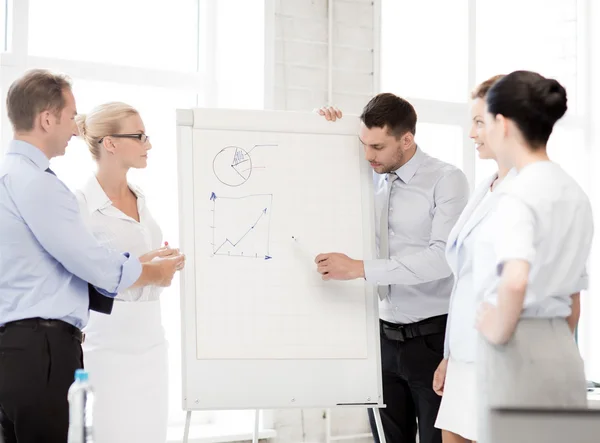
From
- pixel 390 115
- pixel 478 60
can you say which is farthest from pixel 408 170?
pixel 478 60

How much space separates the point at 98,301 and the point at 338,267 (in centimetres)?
81

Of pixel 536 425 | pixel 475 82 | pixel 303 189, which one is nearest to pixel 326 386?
pixel 303 189

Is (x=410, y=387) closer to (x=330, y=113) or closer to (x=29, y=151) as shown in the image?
(x=330, y=113)

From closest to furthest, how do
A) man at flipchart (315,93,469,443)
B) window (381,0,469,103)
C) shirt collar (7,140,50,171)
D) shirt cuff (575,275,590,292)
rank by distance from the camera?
1. shirt cuff (575,275,590,292)
2. shirt collar (7,140,50,171)
3. man at flipchart (315,93,469,443)
4. window (381,0,469,103)

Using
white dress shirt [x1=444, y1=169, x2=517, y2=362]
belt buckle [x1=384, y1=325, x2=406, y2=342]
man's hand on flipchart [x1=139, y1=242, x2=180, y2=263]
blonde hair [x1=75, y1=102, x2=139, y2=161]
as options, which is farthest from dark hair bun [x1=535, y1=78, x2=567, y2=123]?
blonde hair [x1=75, y1=102, x2=139, y2=161]

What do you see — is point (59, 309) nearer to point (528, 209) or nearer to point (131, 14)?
point (528, 209)

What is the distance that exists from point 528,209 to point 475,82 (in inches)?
122

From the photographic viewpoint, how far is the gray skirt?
69.0 inches

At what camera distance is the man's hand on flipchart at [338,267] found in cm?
263

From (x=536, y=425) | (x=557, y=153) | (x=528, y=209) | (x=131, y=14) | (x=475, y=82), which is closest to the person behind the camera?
(x=536, y=425)

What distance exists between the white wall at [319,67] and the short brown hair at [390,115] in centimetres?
105

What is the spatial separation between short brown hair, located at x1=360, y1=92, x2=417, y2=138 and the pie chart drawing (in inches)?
18.1

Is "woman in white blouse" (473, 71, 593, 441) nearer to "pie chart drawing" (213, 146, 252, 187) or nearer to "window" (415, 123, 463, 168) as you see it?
"pie chart drawing" (213, 146, 252, 187)

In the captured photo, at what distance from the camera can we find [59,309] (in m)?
2.12
